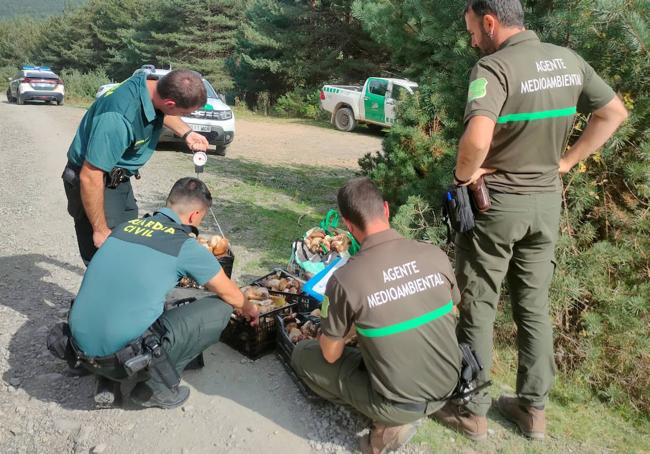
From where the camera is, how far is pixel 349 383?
112 inches

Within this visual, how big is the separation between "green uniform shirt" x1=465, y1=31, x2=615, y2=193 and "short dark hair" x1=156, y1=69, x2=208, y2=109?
5.75 ft

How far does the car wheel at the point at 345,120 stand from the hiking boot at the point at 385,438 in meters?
14.8

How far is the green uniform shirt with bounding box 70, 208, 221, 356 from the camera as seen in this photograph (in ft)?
9.56

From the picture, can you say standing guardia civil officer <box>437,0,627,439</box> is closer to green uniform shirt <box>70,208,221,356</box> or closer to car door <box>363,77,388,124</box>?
green uniform shirt <box>70,208,221,356</box>

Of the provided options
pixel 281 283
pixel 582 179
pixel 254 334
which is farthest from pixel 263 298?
pixel 582 179

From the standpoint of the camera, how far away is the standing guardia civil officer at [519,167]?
2631 millimetres

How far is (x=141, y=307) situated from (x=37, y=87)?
76.8ft

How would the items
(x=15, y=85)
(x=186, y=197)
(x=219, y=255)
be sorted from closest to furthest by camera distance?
(x=186, y=197) < (x=219, y=255) < (x=15, y=85)

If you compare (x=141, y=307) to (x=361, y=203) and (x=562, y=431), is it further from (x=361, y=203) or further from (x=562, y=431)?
(x=562, y=431)

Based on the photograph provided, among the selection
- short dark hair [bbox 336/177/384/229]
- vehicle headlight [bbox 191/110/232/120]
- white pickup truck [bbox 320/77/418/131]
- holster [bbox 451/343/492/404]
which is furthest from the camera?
white pickup truck [bbox 320/77/418/131]

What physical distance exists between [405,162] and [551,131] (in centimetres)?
279

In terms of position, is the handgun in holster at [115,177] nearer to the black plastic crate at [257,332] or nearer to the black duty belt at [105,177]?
the black duty belt at [105,177]

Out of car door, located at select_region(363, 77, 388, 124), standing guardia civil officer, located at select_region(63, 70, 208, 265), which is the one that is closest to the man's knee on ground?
standing guardia civil officer, located at select_region(63, 70, 208, 265)

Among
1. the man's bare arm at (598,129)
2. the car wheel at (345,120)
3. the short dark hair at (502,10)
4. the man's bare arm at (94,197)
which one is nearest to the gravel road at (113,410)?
the man's bare arm at (94,197)
